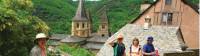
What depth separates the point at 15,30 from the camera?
59.2ft

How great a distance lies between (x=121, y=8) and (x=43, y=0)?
24160 millimetres

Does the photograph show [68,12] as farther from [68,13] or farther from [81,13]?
[81,13]

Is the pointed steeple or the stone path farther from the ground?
the stone path

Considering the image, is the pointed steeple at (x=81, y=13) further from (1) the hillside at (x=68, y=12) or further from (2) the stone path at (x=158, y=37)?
(2) the stone path at (x=158, y=37)

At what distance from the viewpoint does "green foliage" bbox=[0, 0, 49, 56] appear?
17.7 meters

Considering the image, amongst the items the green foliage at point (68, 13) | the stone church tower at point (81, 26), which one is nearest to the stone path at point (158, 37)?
the stone church tower at point (81, 26)

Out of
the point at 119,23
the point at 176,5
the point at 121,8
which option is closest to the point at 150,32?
the point at 176,5

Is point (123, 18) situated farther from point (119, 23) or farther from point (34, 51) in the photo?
point (34, 51)

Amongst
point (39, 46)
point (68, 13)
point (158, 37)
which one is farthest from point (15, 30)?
point (68, 13)

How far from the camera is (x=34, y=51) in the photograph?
30.6 feet

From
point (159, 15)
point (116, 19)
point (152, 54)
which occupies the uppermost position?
point (152, 54)

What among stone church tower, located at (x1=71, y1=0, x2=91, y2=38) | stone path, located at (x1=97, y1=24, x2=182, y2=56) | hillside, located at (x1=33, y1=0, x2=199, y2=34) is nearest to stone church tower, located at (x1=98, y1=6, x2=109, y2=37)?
stone church tower, located at (x1=71, y1=0, x2=91, y2=38)

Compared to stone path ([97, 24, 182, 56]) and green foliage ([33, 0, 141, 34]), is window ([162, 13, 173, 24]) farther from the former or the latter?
green foliage ([33, 0, 141, 34])

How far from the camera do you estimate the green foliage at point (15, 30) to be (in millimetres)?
17734
